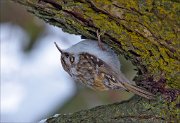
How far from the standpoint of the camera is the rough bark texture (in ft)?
3.95

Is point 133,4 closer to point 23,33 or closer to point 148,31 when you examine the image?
point 148,31

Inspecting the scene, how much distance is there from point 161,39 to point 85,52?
324 mm

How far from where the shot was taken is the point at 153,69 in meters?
1.29

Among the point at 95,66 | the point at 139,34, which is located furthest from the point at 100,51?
the point at 139,34

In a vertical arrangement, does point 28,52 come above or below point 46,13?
above

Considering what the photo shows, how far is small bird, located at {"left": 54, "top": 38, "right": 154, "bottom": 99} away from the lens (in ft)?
4.68

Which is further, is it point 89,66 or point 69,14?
point 89,66

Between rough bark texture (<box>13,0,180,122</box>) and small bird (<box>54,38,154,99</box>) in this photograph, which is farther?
small bird (<box>54,38,154,99</box>)

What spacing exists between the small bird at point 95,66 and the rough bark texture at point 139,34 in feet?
0.24

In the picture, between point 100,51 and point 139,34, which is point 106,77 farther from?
point 139,34

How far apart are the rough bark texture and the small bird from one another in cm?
7

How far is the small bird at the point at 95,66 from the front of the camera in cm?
143

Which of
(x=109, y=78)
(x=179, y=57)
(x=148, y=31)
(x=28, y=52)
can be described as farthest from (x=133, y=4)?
(x=28, y=52)

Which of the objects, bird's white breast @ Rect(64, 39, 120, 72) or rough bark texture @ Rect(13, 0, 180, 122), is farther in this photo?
bird's white breast @ Rect(64, 39, 120, 72)
